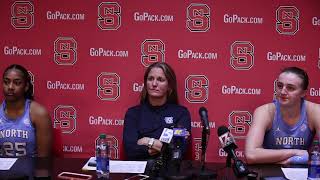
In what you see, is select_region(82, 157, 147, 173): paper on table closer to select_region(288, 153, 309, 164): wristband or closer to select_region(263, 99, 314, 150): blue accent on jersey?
select_region(288, 153, 309, 164): wristband

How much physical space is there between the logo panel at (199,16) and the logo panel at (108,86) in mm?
919

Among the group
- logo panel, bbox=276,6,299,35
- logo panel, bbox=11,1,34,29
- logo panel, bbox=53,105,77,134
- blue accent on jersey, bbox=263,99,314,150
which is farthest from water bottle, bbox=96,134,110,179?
logo panel, bbox=276,6,299,35

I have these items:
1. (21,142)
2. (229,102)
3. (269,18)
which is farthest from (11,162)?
(269,18)

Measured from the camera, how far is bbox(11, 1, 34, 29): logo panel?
→ 4.39 m

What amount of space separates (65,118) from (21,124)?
0.67m

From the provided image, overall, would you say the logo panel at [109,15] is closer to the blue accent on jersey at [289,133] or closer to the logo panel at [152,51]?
the logo panel at [152,51]

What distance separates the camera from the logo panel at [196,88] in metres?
4.34

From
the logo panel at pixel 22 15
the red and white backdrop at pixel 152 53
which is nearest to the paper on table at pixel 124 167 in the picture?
the red and white backdrop at pixel 152 53

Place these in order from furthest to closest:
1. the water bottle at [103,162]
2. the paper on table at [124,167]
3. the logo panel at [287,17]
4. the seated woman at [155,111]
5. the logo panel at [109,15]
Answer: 1. the logo panel at [109,15]
2. the logo panel at [287,17]
3. the seated woman at [155,111]
4. the paper on table at [124,167]
5. the water bottle at [103,162]

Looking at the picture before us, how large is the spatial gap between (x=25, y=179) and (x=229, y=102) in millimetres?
2335

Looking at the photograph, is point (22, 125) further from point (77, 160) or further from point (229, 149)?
point (229, 149)

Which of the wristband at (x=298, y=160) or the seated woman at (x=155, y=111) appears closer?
the wristband at (x=298, y=160)

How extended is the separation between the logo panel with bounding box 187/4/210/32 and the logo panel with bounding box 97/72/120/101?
92 centimetres

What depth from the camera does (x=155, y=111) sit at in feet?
13.0
